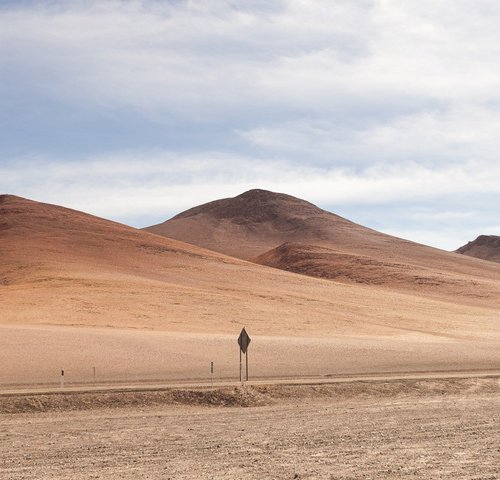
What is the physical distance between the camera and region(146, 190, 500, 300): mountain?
89.8 metres

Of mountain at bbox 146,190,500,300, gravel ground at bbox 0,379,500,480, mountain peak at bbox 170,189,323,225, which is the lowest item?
gravel ground at bbox 0,379,500,480

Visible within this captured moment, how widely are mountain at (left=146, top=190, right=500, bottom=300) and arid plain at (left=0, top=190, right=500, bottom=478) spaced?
0.75 metres

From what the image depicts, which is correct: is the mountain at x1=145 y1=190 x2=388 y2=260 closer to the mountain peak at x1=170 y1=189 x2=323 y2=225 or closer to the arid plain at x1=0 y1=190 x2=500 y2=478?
the mountain peak at x1=170 y1=189 x2=323 y2=225

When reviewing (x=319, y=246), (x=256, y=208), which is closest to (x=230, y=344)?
(x=319, y=246)

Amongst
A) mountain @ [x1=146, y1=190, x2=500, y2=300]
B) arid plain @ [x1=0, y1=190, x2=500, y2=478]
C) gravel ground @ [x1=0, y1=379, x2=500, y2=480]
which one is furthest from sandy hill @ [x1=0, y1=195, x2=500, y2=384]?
gravel ground @ [x1=0, y1=379, x2=500, y2=480]

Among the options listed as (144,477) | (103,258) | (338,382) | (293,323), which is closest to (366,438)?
(144,477)

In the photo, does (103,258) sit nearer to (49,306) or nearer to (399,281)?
(49,306)

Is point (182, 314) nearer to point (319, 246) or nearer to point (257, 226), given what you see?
point (319, 246)

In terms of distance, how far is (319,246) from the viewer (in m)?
119

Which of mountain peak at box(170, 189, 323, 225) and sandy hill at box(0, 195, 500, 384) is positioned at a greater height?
mountain peak at box(170, 189, 323, 225)

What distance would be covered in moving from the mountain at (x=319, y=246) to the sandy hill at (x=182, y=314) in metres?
2.17

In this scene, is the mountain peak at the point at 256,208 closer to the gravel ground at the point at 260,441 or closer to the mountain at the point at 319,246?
the mountain at the point at 319,246

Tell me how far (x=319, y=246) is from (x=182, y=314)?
7242cm

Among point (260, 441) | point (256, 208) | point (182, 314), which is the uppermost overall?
point (256, 208)
